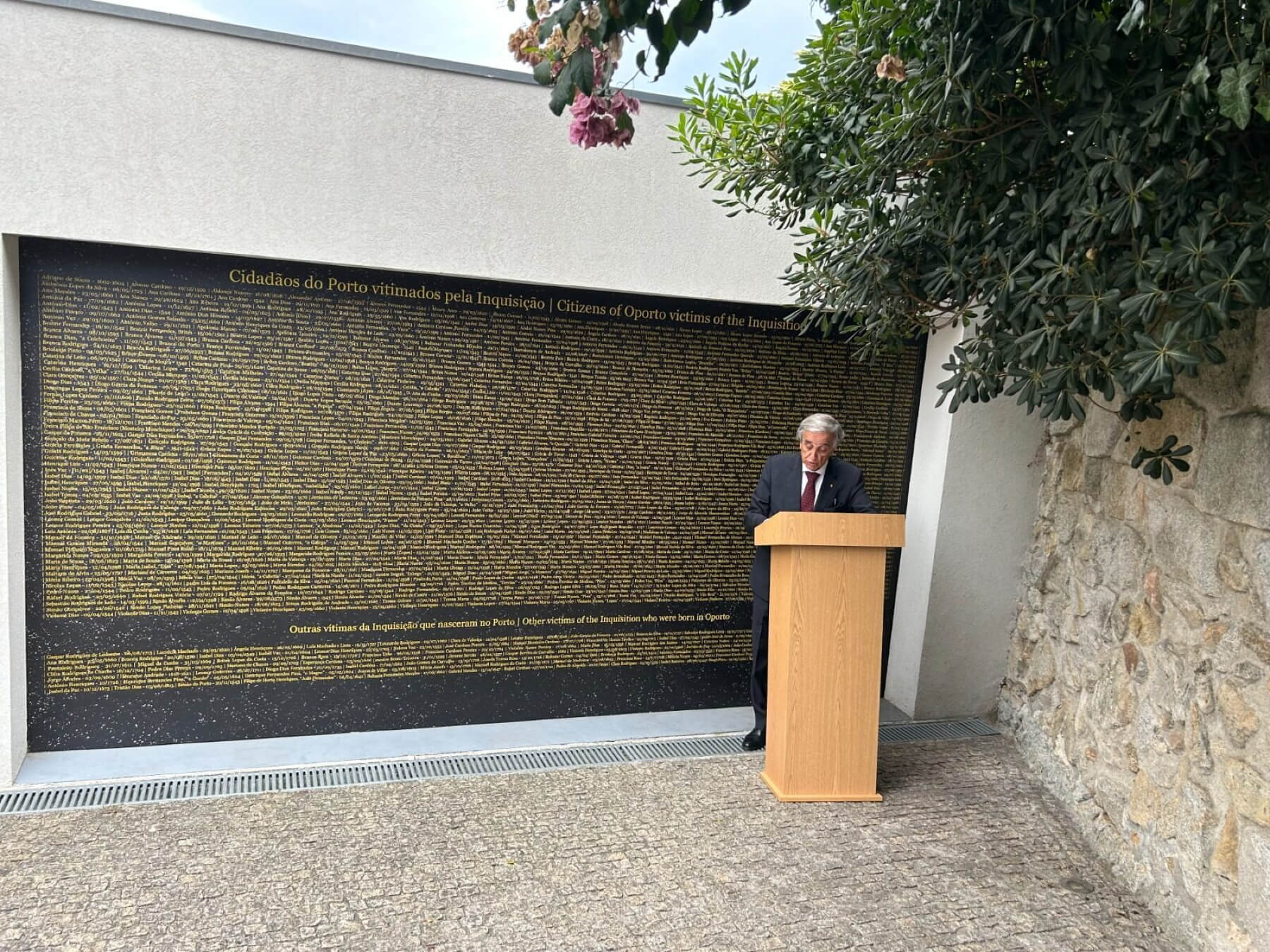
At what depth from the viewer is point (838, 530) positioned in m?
3.38

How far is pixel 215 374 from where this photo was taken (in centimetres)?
355

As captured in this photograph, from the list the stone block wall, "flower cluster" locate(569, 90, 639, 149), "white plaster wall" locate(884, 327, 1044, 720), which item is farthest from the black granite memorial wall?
"flower cluster" locate(569, 90, 639, 149)

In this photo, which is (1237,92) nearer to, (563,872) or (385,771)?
(563,872)

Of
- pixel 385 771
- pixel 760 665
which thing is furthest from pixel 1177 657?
pixel 385 771

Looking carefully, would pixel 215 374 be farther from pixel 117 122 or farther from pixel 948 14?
pixel 948 14

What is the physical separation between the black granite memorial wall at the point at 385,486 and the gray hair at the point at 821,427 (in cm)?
56

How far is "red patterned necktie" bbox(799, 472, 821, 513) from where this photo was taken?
384 centimetres

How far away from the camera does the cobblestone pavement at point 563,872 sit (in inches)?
104

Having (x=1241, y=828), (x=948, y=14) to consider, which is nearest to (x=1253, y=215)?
(x=948, y=14)

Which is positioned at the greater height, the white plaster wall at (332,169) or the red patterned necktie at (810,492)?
the white plaster wall at (332,169)

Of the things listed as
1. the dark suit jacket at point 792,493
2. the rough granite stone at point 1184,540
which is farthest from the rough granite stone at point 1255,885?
the dark suit jacket at point 792,493

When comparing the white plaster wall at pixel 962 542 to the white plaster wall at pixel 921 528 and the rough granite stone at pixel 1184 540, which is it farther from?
the rough granite stone at pixel 1184 540

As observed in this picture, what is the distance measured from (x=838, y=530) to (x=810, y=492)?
0.48m

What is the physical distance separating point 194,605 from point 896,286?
3138 mm
